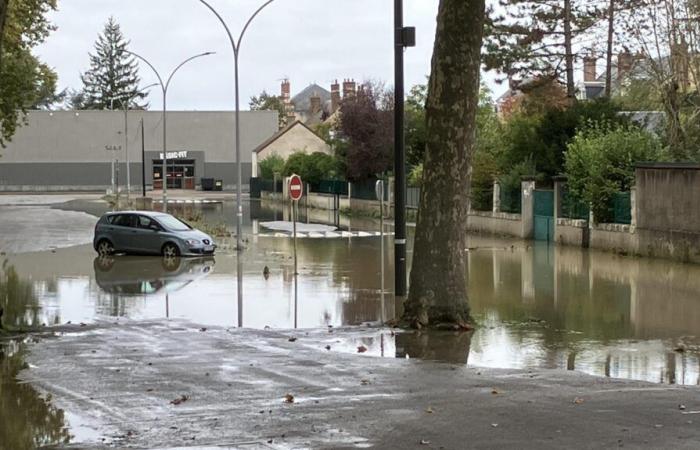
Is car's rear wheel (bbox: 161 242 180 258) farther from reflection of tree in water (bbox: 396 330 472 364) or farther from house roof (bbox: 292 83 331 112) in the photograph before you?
house roof (bbox: 292 83 331 112)

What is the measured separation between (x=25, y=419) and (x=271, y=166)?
81974 millimetres

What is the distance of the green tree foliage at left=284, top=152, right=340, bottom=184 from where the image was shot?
71.6 meters

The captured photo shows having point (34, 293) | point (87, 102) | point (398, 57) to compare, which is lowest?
point (34, 293)

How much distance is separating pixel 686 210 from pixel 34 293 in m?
17.5

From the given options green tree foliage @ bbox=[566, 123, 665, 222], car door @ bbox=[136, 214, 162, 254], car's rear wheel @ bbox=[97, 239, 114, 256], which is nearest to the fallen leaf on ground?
car door @ bbox=[136, 214, 162, 254]

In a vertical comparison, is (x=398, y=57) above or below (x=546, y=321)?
above

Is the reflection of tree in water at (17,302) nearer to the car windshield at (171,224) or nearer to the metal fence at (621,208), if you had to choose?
the car windshield at (171,224)

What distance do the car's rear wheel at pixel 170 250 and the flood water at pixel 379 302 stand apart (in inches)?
43.5

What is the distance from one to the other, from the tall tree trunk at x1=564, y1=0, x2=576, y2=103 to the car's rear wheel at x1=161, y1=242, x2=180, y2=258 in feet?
70.6

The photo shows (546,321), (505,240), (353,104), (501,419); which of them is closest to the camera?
(501,419)

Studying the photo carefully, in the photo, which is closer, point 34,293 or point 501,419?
point 501,419

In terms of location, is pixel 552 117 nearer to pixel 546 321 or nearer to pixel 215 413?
pixel 546 321

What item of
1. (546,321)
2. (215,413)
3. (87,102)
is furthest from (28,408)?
(87,102)

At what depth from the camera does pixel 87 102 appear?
134m
